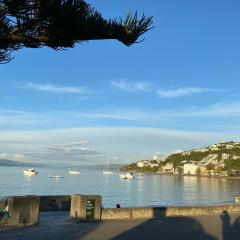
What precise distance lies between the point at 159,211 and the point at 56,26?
12273mm

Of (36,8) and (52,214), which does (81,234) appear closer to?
(52,214)

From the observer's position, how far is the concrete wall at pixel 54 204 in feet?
67.9

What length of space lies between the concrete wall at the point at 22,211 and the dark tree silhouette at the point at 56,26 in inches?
339

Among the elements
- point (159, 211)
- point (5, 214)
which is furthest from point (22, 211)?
point (159, 211)

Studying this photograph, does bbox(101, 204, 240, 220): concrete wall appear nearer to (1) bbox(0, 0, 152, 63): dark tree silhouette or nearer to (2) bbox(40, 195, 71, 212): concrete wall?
(2) bbox(40, 195, 71, 212): concrete wall

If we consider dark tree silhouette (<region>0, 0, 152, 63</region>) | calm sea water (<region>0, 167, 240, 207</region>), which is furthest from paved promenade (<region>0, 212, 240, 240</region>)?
calm sea water (<region>0, 167, 240, 207</region>)

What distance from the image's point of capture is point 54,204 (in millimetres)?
20828

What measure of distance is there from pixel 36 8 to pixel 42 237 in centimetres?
785

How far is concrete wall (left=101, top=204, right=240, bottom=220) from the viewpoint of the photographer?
17.8 m

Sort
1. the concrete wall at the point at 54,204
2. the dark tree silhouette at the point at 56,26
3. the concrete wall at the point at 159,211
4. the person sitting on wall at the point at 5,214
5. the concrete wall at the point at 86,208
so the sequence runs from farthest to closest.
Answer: the concrete wall at the point at 54,204, the concrete wall at the point at 159,211, the concrete wall at the point at 86,208, the person sitting on wall at the point at 5,214, the dark tree silhouette at the point at 56,26

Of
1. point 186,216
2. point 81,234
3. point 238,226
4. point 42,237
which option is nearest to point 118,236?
point 81,234

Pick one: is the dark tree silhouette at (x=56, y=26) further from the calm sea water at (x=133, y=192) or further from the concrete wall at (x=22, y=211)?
the calm sea water at (x=133, y=192)

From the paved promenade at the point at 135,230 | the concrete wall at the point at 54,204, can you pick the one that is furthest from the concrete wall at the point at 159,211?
the concrete wall at the point at 54,204

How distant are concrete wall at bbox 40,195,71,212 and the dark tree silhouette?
1327 cm
